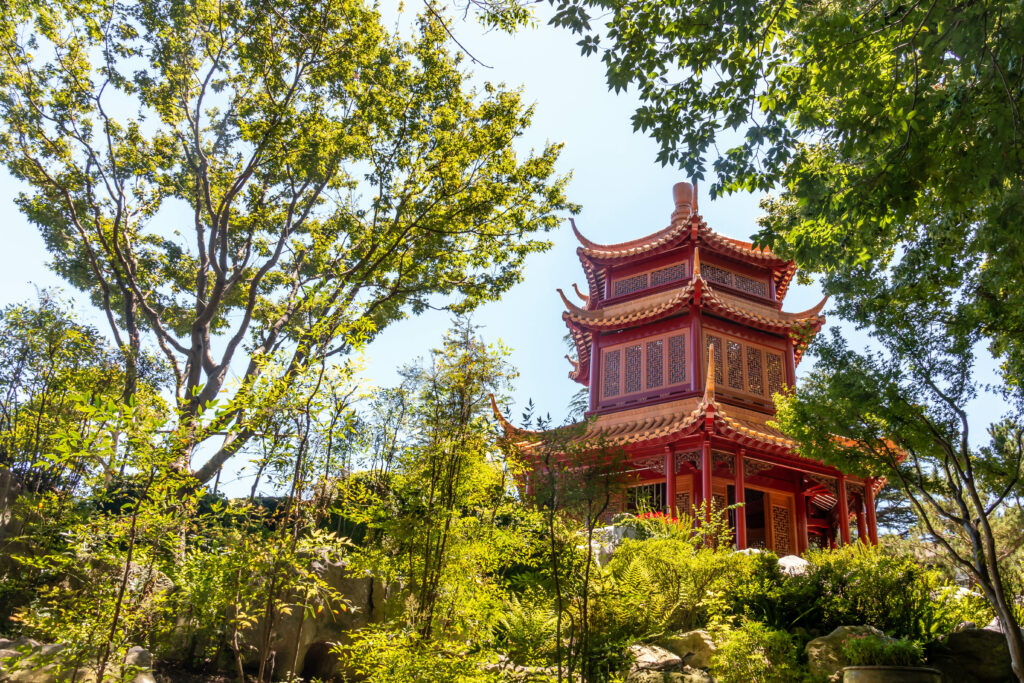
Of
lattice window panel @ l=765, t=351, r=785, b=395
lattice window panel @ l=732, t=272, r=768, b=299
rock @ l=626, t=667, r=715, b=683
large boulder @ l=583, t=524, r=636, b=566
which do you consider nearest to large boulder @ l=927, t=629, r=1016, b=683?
rock @ l=626, t=667, r=715, b=683

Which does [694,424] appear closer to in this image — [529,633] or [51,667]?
[529,633]

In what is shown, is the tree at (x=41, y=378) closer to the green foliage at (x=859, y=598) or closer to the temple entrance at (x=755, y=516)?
the green foliage at (x=859, y=598)

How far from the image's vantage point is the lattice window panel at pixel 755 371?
47.2ft

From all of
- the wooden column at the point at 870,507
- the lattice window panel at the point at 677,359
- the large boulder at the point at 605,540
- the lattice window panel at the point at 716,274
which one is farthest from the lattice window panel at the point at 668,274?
the large boulder at the point at 605,540

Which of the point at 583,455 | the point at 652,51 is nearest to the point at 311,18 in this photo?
the point at 652,51

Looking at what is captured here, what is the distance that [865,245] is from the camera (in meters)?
5.56

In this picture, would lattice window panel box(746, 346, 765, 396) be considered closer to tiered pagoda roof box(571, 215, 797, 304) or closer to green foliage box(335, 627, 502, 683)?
tiered pagoda roof box(571, 215, 797, 304)

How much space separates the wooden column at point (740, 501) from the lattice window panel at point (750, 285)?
15.3ft

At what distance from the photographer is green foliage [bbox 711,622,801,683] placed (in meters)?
5.99

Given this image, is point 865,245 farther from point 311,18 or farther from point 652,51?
point 311,18

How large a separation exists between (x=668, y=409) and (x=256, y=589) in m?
9.97

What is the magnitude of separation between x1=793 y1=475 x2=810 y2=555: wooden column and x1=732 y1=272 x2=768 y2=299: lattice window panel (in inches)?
169

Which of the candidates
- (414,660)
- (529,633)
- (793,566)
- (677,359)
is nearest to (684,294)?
(677,359)

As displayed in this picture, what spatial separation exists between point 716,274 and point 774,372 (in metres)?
2.57
